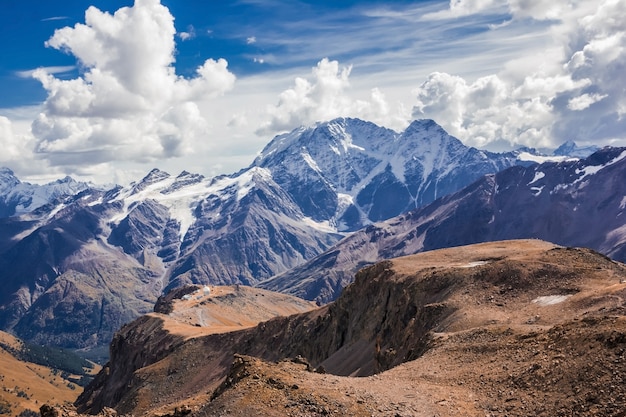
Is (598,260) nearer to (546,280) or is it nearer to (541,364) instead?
(546,280)

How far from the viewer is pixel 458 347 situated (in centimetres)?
5288

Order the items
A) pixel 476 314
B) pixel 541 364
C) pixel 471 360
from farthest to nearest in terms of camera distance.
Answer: pixel 476 314 < pixel 471 360 < pixel 541 364

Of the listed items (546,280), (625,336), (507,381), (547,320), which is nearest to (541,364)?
(507,381)

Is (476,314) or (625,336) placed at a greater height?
(625,336)

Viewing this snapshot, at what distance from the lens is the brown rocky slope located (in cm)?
3794

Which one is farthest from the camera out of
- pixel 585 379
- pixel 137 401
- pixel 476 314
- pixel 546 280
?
pixel 137 401

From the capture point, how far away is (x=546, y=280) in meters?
69.4

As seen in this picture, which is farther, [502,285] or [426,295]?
[426,295]

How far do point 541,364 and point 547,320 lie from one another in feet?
54.5

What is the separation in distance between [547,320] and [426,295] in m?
27.1

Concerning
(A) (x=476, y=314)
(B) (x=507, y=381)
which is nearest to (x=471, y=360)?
(B) (x=507, y=381)

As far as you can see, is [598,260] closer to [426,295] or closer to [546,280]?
[546,280]

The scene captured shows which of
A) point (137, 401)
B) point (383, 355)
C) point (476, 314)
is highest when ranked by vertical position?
point (476, 314)

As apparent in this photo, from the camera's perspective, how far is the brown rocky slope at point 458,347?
1494 inches
